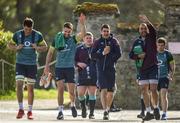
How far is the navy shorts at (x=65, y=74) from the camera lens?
17688 mm

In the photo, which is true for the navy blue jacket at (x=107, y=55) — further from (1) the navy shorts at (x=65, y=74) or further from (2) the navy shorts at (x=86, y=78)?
(2) the navy shorts at (x=86, y=78)

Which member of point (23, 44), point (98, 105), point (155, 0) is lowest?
point (98, 105)

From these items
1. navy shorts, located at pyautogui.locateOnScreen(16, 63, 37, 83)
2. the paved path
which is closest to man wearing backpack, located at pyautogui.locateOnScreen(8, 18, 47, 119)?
navy shorts, located at pyautogui.locateOnScreen(16, 63, 37, 83)

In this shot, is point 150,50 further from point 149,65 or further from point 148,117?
point 148,117

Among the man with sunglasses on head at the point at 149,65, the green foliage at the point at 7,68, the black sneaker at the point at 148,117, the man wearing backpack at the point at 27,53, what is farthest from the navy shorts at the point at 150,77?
the green foliage at the point at 7,68

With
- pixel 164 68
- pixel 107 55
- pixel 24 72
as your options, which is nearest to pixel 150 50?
pixel 107 55

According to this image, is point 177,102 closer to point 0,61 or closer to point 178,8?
point 178,8

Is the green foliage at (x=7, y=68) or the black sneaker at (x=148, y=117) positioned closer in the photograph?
the black sneaker at (x=148, y=117)

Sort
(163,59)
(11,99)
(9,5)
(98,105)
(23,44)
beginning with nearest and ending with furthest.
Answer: (23,44) → (163,59) → (98,105) → (11,99) → (9,5)

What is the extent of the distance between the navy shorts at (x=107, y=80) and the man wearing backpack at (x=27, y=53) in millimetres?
1473

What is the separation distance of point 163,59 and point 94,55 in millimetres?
1615

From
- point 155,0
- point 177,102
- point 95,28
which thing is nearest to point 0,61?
point 95,28

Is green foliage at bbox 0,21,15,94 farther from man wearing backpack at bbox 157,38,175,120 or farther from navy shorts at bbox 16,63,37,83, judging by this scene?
navy shorts at bbox 16,63,37,83

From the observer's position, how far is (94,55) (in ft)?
58.7
